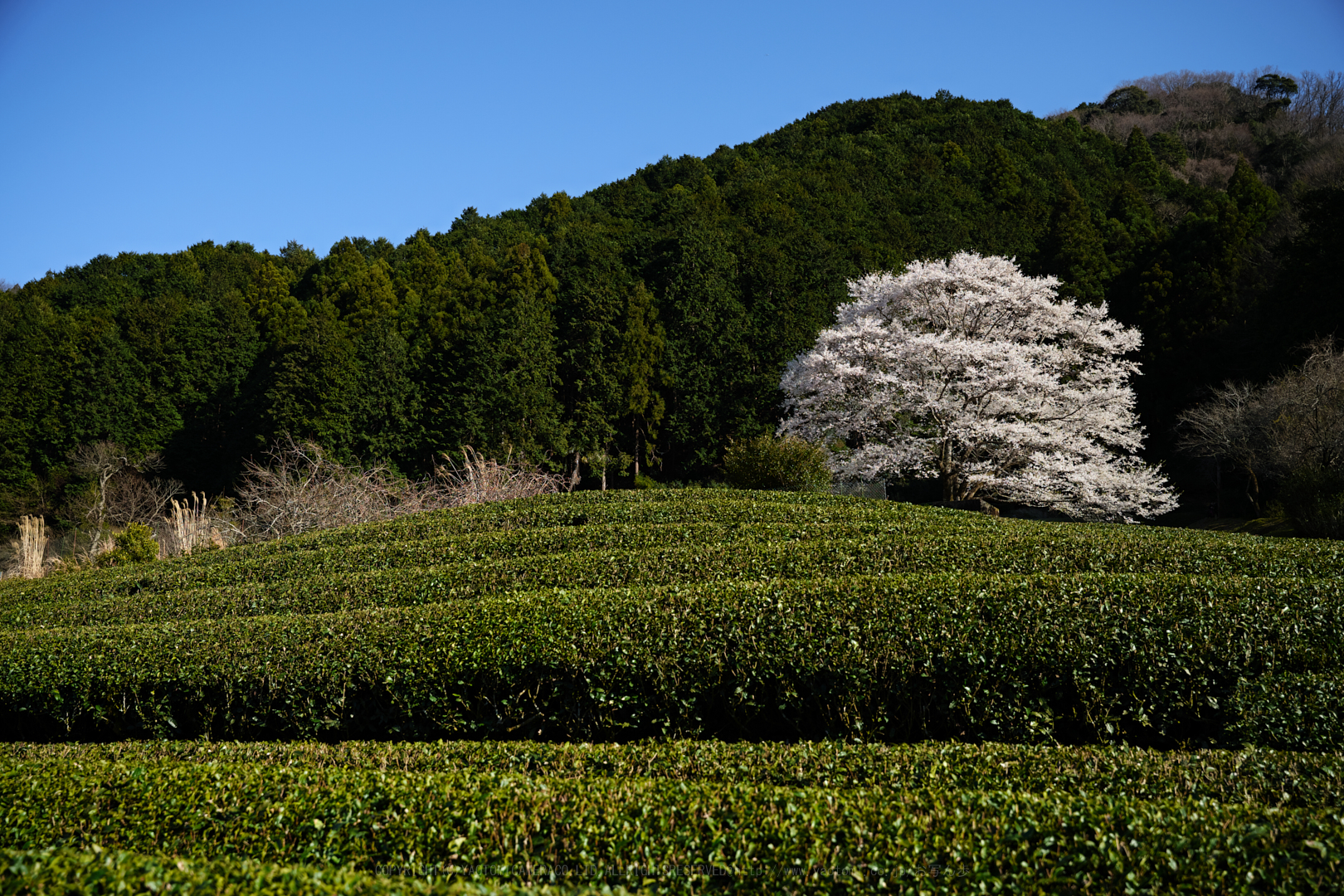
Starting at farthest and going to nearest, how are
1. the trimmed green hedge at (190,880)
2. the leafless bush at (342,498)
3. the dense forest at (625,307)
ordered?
the dense forest at (625,307)
the leafless bush at (342,498)
the trimmed green hedge at (190,880)

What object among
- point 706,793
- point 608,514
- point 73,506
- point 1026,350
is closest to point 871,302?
point 1026,350

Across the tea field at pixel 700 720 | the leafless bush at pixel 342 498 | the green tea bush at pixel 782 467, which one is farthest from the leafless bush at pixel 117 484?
the green tea bush at pixel 782 467

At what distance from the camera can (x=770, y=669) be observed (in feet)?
17.6

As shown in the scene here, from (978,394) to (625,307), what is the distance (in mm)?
18513

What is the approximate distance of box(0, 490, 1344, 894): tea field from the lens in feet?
9.12

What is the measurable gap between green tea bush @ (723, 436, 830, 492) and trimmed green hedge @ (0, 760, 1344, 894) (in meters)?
13.1

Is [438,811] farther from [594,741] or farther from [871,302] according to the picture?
[871,302]

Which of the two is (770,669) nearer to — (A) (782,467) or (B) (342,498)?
(A) (782,467)

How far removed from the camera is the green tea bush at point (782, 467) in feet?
Result: 54.1

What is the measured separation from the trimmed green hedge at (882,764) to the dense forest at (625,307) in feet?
73.6

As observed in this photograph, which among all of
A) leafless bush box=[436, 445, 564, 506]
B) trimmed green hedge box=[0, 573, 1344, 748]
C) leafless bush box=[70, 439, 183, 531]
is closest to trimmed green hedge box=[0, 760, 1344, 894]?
trimmed green hedge box=[0, 573, 1344, 748]

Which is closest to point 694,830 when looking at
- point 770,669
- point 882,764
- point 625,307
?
point 882,764

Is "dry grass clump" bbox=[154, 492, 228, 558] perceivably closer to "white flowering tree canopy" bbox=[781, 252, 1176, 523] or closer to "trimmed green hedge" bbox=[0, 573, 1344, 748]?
"trimmed green hedge" bbox=[0, 573, 1344, 748]

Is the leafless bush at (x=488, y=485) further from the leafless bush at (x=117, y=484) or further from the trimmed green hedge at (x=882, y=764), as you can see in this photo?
the leafless bush at (x=117, y=484)
